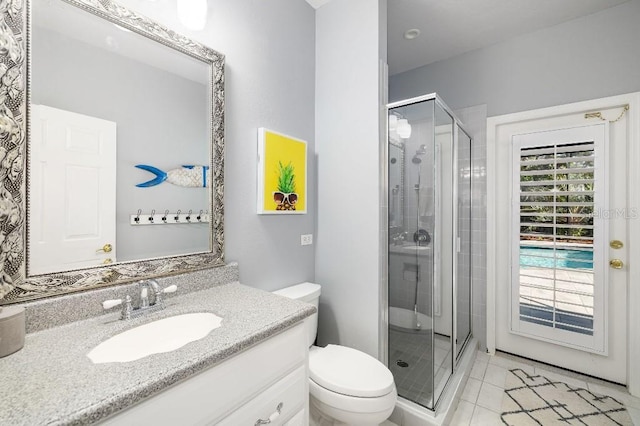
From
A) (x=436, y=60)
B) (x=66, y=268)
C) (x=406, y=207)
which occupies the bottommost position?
(x=66, y=268)

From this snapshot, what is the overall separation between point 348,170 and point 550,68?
1.96 metres

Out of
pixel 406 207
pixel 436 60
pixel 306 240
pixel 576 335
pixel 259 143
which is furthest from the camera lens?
pixel 436 60

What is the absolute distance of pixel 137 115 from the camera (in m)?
1.17

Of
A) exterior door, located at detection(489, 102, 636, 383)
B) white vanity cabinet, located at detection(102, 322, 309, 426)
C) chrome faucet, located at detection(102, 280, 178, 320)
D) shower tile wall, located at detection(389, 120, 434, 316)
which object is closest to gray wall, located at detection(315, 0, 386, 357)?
shower tile wall, located at detection(389, 120, 434, 316)

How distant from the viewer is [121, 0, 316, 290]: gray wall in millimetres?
1512

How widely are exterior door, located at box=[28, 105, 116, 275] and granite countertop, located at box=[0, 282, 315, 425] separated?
0.80 ft

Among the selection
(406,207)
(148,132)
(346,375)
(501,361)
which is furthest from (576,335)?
(148,132)

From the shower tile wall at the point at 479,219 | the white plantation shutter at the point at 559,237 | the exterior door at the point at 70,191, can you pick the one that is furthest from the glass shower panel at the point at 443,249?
the exterior door at the point at 70,191

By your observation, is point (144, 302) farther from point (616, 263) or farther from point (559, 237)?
point (616, 263)

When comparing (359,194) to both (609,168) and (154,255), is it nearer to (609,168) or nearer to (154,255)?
(154,255)

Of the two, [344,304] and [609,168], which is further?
[609,168]

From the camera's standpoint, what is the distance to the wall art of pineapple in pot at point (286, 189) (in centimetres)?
175

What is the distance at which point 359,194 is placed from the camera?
1.88 m

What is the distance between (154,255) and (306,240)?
1.01 m
